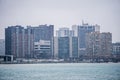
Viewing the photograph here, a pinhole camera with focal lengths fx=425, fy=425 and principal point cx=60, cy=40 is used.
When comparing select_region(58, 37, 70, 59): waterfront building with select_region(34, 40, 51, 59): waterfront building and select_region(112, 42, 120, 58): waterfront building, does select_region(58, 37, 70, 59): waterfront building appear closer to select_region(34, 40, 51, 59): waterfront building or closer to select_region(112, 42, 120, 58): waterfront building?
select_region(34, 40, 51, 59): waterfront building

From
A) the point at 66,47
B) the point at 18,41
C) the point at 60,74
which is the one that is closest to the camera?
the point at 60,74

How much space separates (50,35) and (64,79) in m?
29.4

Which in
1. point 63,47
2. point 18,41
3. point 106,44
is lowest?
point 63,47

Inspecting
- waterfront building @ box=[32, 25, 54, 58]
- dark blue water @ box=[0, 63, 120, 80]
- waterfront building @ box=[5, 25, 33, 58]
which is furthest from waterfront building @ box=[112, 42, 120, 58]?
dark blue water @ box=[0, 63, 120, 80]

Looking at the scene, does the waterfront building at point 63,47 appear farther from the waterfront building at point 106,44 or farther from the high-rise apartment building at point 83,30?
the waterfront building at point 106,44

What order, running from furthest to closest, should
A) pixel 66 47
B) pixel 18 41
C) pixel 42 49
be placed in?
pixel 66 47, pixel 18 41, pixel 42 49

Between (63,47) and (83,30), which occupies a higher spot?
(83,30)

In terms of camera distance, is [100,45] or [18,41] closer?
[100,45]

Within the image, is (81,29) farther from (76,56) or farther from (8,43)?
(8,43)

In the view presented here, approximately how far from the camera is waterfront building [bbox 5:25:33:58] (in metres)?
39.8

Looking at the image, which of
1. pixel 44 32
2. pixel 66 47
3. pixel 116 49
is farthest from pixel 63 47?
pixel 116 49

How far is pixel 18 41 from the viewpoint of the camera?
4131 cm

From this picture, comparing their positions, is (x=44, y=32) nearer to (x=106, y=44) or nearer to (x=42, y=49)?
(x=42, y=49)

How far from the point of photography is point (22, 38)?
1645 inches
